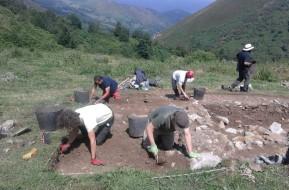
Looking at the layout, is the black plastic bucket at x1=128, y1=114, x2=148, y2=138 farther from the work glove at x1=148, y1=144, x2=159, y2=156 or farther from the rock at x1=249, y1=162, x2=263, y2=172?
the rock at x1=249, y1=162, x2=263, y2=172

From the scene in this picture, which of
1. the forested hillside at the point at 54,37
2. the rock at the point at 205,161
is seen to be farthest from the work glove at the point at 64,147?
the forested hillside at the point at 54,37

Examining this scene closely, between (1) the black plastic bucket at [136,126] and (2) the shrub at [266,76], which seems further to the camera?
(2) the shrub at [266,76]

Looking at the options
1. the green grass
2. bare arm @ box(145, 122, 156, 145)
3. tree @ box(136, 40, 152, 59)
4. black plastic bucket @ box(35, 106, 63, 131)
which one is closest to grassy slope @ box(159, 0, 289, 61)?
tree @ box(136, 40, 152, 59)

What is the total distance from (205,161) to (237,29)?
73.0m

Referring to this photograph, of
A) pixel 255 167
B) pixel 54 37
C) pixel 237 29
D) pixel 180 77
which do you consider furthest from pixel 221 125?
pixel 237 29

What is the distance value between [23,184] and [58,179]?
0.45 metres

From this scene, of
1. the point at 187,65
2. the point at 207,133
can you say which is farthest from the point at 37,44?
the point at 207,133

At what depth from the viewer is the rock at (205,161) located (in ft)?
22.2

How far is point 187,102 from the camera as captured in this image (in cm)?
1073

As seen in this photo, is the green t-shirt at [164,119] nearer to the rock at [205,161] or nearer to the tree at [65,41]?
the rock at [205,161]

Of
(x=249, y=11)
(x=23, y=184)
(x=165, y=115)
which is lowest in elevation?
(x=23, y=184)

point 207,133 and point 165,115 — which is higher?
point 165,115

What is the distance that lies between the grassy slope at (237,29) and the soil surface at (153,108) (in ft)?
133

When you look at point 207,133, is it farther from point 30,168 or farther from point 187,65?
point 187,65
